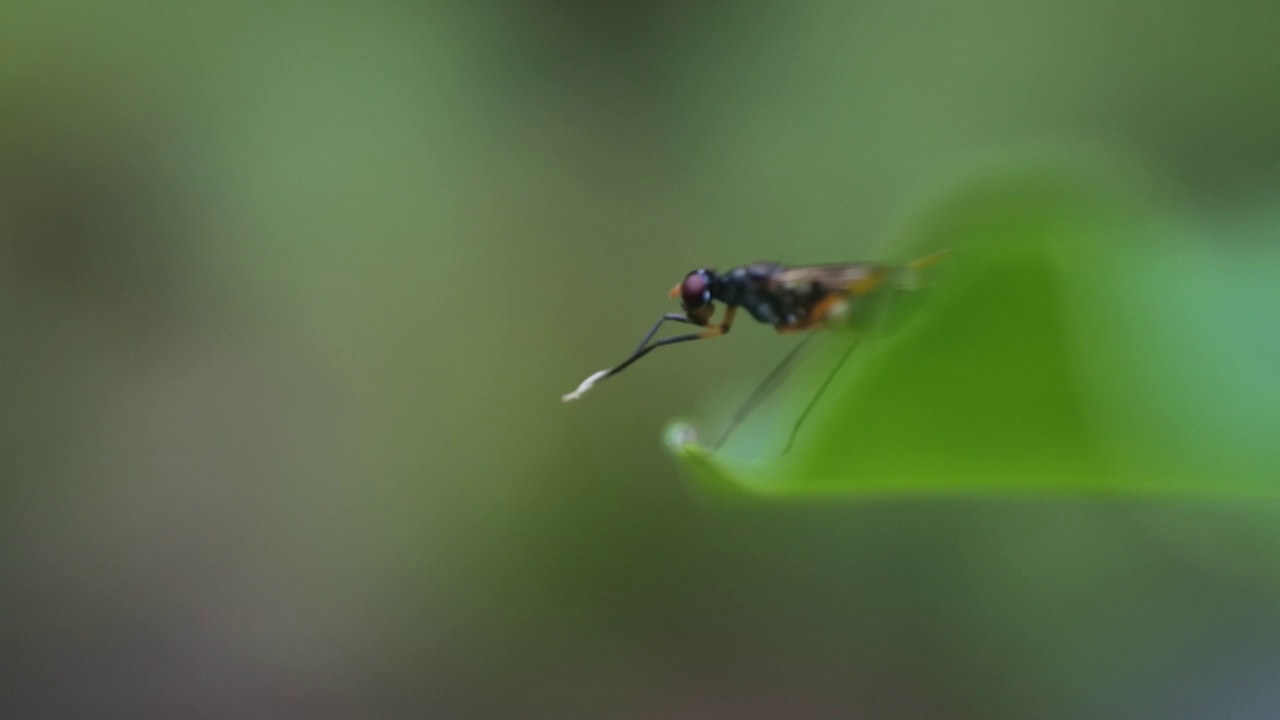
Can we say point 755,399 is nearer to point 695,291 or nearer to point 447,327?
point 695,291

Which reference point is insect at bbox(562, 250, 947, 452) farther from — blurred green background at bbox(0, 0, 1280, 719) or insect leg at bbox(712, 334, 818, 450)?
blurred green background at bbox(0, 0, 1280, 719)

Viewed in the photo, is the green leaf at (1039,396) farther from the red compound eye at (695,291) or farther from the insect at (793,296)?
the red compound eye at (695,291)

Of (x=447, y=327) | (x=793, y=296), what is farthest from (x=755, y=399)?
(x=447, y=327)

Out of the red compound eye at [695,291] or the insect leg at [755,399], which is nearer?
the insect leg at [755,399]

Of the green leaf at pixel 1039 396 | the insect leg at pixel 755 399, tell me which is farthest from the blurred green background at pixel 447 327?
the green leaf at pixel 1039 396

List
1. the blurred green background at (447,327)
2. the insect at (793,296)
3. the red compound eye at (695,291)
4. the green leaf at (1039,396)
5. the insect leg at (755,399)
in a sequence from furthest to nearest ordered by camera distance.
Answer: the blurred green background at (447,327)
the red compound eye at (695,291)
the insect leg at (755,399)
the insect at (793,296)
the green leaf at (1039,396)

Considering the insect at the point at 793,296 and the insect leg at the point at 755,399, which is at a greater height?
the insect at the point at 793,296

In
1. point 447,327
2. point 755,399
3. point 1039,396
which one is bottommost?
point 447,327

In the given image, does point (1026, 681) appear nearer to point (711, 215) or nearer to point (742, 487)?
point (711, 215)
